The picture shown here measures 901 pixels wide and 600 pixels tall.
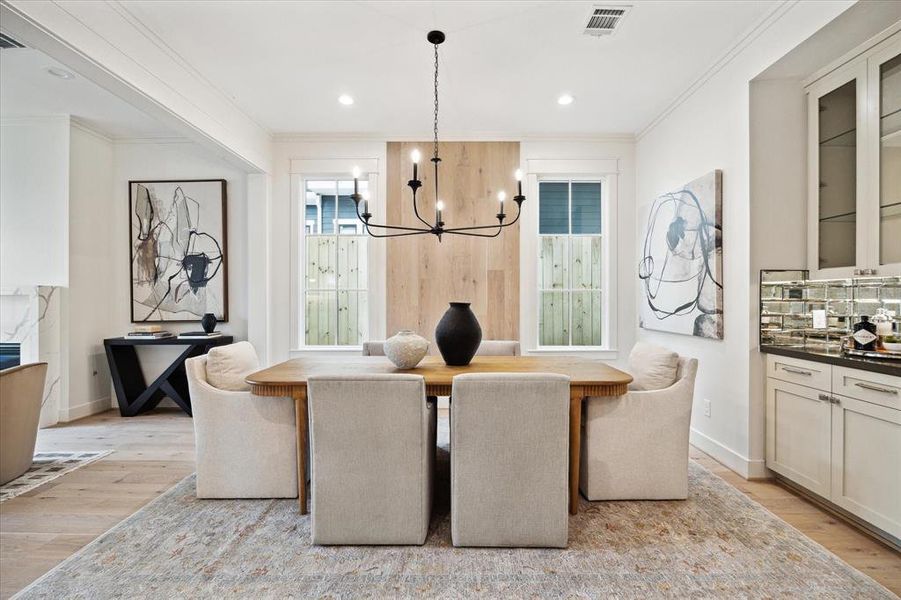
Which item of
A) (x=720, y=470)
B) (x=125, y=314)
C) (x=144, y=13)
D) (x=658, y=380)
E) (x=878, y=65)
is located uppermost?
(x=144, y=13)

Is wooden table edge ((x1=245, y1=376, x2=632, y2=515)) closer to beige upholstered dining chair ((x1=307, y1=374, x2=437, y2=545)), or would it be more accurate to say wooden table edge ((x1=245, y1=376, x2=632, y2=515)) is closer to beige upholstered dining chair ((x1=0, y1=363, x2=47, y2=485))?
beige upholstered dining chair ((x1=307, y1=374, x2=437, y2=545))

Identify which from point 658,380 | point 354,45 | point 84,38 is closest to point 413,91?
point 354,45

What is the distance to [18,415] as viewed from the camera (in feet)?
9.11

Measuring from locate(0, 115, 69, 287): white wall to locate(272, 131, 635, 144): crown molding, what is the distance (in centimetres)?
193

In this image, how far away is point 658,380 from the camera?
2525 millimetres

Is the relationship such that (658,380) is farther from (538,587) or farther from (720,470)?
(538,587)

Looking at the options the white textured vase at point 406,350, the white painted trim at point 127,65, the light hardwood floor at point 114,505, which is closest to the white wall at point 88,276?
the light hardwood floor at point 114,505

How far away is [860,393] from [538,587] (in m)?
1.82

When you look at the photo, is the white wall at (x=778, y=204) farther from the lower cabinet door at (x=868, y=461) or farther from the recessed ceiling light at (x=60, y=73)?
the recessed ceiling light at (x=60, y=73)

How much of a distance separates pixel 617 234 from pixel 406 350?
9.69ft

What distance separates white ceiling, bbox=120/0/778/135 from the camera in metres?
2.55

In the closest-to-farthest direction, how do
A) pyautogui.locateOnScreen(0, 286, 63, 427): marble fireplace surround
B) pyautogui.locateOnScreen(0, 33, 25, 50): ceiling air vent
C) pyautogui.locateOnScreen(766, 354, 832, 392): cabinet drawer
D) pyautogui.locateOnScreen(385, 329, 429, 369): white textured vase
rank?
pyautogui.locateOnScreen(766, 354, 832, 392): cabinet drawer, pyautogui.locateOnScreen(385, 329, 429, 369): white textured vase, pyautogui.locateOnScreen(0, 33, 25, 50): ceiling air vent, pyautogui.locateOnScreen(0, 286, 63, 427): marble fireplace surround

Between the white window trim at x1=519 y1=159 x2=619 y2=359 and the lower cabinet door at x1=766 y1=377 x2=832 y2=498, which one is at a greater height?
the white window trim at x1=519 y1=159 x2=619 y2=359

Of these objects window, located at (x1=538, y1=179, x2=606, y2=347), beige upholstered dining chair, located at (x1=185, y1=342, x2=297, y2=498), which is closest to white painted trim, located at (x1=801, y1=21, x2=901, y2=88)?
window, located at (x1=538, y1=179, x2=606, y2=347)
